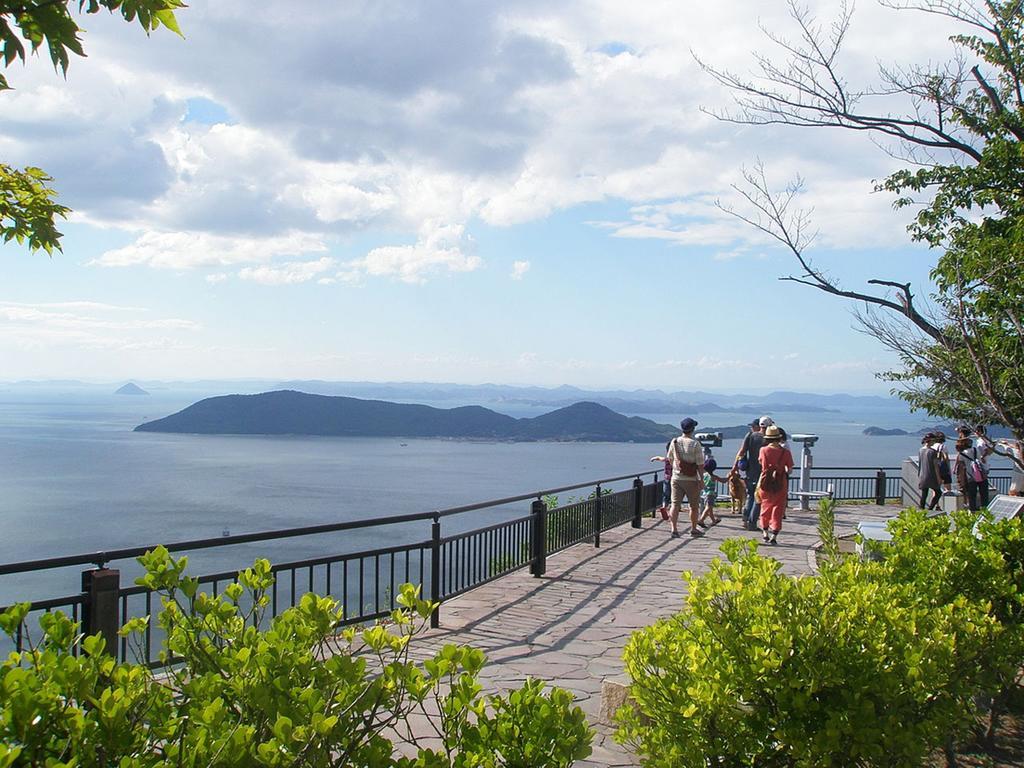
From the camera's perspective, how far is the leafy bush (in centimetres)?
180

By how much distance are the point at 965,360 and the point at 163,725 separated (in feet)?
27.7

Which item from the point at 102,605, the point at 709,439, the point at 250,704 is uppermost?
the point at 709,439

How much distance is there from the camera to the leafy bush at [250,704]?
180 centimetres

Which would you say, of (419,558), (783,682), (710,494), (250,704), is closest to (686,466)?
(710,494)

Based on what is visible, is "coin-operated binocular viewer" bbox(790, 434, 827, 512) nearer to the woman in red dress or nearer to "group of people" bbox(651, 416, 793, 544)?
"group of people" bbox(651, 416, 793, 544)

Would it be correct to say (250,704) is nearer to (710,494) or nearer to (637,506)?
(637,506)

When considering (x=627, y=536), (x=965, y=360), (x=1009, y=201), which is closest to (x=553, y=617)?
(x=965, y=360)

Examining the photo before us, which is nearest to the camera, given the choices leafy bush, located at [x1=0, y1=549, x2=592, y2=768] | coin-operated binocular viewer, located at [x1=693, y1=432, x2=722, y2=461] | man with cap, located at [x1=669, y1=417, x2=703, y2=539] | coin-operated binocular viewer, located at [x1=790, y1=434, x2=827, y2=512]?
leafy bush, located at [x1=0, y1=549, x2=592, y2=768]

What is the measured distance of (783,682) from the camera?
10.4 ft

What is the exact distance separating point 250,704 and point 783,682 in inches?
82.3

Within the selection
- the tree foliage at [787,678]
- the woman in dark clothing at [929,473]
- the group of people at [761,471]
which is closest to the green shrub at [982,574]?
the tree foliage at [787,678]

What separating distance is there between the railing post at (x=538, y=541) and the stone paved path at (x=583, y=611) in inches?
7.1

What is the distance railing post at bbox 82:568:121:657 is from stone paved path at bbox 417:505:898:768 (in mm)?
2729

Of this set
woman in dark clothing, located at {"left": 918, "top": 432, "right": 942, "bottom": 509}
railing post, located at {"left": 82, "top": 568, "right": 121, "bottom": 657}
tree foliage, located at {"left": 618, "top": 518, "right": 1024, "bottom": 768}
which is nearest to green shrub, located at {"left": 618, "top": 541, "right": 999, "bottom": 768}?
tree foliage, located at {"left": 618, "top": 518, "right": 1024, "bottom": 768}
